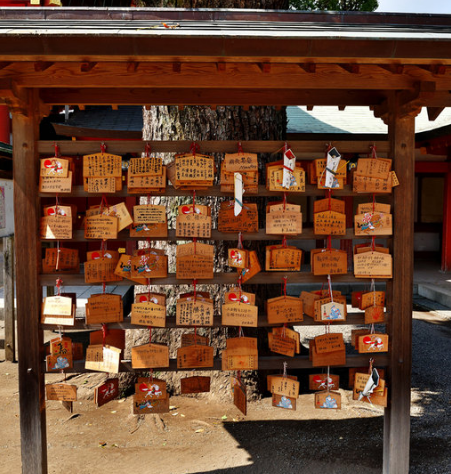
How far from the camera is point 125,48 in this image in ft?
7.42

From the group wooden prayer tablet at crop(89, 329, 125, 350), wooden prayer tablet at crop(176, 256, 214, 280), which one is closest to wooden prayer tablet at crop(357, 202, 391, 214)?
wooden prayer tablet at crop(176, 256, 214, 280)

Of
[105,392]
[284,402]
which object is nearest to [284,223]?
[284,402]

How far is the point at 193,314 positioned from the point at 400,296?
1360 millimetres

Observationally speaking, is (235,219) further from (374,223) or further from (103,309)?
(103,309)

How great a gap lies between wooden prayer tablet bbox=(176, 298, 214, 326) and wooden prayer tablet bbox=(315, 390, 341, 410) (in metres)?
0.89

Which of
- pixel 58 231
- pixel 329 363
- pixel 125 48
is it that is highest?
pixel 125 48

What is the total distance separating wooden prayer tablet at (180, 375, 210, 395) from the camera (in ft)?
10.2

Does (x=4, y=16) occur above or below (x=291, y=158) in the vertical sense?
above

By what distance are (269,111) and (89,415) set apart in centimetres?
345

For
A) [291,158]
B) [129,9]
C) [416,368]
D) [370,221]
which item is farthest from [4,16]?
[416,368]

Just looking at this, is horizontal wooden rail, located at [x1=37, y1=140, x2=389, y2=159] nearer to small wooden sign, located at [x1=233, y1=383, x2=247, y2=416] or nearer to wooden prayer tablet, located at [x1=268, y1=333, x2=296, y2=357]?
wooden prayer tablet, located at [x1=268, y1=333, x2=296, y2=357]

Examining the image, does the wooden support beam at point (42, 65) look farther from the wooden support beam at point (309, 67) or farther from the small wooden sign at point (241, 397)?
the small wooden sign at point (241, 397)

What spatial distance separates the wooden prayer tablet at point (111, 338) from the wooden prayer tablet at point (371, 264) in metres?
1.62

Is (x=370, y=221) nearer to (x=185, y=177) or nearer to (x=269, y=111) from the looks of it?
(x=185, y=177)
